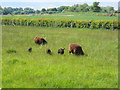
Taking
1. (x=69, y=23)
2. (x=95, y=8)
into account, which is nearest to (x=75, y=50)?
(x=69, y=23)

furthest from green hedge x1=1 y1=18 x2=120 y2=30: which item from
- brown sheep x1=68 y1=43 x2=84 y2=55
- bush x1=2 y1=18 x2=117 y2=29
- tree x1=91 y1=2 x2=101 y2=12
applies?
tree x1=91 y1=2 x2=101 y2=12

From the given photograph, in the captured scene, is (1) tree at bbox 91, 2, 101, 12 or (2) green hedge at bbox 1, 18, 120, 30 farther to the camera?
(1) tree at bbox 91, 2, 101, 12

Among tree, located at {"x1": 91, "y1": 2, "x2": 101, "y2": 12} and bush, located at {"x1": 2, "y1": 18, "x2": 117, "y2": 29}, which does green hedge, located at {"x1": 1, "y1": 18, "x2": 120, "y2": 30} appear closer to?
bush, located at {"x1": 2, "y1": 18, "x2": 117, "y2": 29}

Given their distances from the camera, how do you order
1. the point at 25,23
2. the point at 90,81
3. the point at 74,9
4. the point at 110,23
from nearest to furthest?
1. the point at 90,81
2. the point at 110,23
3. the point at 25,23
4. the point at 74,9

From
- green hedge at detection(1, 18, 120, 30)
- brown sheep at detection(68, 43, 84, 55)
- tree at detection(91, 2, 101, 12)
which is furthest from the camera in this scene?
tree at detection(91, 2, 101, 12)

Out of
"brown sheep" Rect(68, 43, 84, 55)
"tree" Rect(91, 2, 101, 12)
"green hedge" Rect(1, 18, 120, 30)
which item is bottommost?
"brown sheep" Rect(68, 43, 84, 55)

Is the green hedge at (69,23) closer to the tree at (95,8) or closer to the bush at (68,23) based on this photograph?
the bush at (68,23)

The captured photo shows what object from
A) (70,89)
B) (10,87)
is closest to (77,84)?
(70,89)

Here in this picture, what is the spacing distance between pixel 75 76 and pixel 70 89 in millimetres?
1202

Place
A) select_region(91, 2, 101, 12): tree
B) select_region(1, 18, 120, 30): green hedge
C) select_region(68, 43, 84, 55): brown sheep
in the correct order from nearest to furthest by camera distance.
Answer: select_region(68, 43, 84, 55): brown sheep, select_region(1, 18, 120, 30): green hedge, select_region(91, 2, 101, 12): tree

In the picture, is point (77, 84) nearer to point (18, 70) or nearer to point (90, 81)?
point (90, 81)

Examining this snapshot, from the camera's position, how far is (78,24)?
124 feet

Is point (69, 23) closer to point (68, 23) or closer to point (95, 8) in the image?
point (68, 23)

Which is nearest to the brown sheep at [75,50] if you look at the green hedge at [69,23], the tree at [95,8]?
the green hedge at [69,23]
